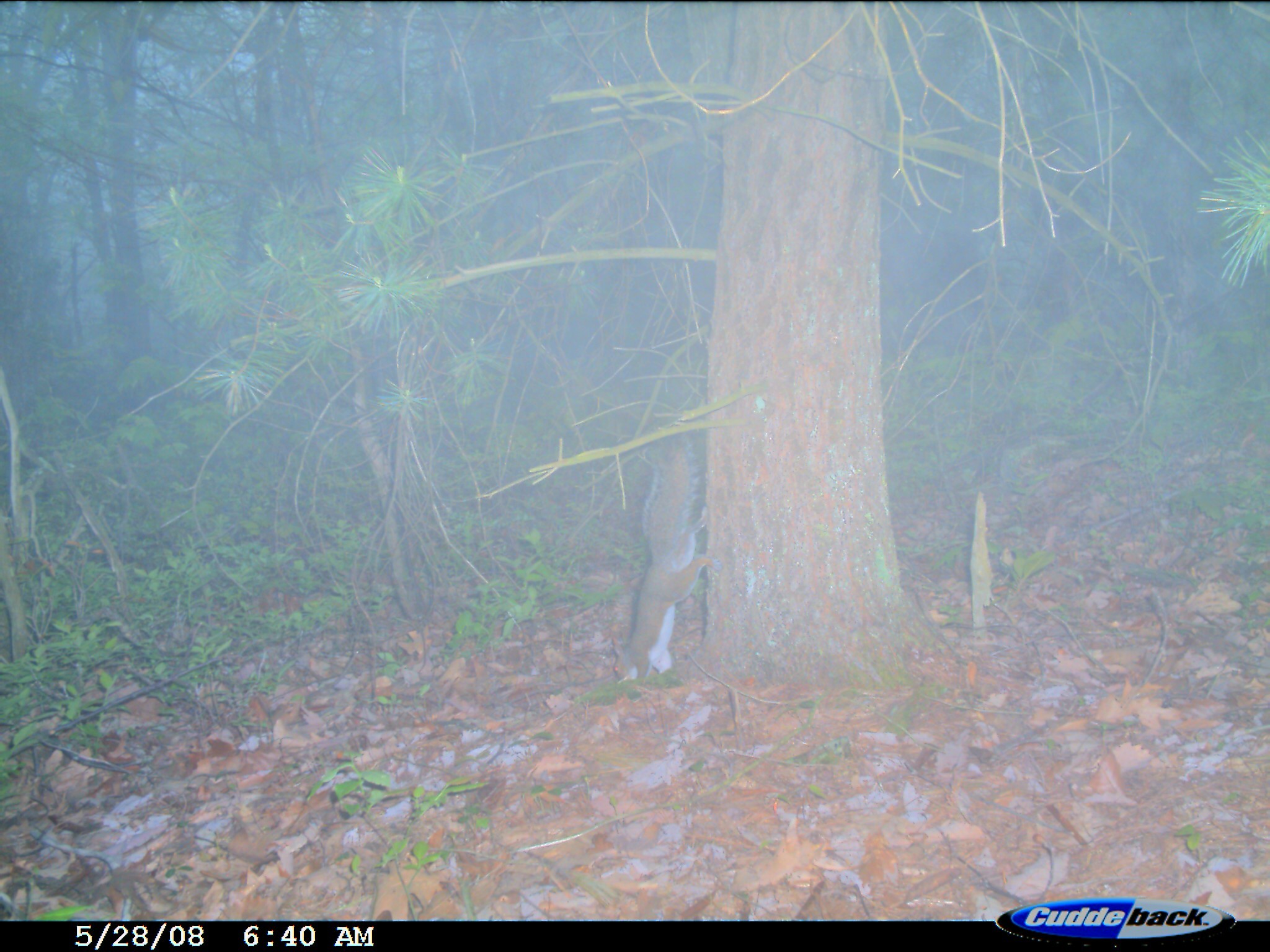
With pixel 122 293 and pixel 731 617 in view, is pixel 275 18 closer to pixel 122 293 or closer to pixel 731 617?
pixel 731 617

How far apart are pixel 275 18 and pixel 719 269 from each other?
325 centimetres

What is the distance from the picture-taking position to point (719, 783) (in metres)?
3.08

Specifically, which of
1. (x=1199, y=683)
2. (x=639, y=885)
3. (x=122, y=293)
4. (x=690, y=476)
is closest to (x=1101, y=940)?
(x=639, y=885)

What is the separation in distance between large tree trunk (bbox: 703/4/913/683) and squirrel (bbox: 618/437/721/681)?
47 centimetres

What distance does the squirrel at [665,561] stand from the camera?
14.0 feet

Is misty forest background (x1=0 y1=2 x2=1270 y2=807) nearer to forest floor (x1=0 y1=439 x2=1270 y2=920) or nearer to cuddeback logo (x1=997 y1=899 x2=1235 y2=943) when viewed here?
forest floor (x1=0 y1=439 x2=1270 y2=920)

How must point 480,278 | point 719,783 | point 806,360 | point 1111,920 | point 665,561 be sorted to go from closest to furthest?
point 1111,920, point 719,783, point 806,360, point 480,278, point 665,561

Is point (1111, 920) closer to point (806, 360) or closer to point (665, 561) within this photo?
point (806, 360)

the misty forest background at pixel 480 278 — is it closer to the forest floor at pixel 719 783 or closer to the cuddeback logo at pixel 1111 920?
the forest floor at pixel 719 783

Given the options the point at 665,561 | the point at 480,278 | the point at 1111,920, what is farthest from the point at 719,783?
the point at 480,278

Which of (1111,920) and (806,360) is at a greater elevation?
(806,360)

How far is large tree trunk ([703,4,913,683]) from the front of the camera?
3.62 meters

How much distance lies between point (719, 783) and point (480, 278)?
113 inches

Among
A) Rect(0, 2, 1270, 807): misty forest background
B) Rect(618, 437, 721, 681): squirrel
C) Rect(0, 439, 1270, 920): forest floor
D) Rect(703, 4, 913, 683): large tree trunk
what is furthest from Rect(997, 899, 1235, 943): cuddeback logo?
Rect(0, 2, 1270, 807): misty forest background
